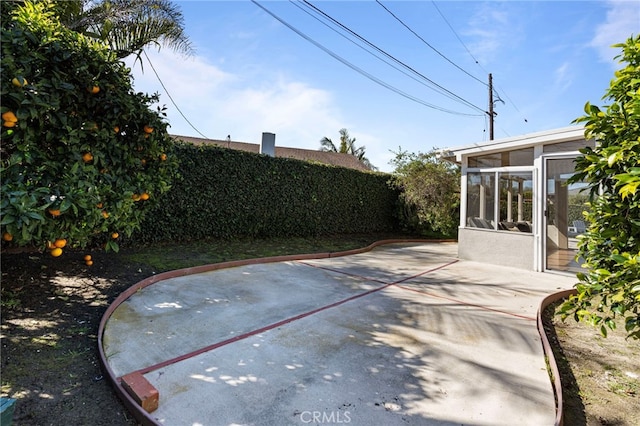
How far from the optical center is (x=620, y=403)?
2.46 metres

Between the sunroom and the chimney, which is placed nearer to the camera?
the sunroom

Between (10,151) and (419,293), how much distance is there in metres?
5.34

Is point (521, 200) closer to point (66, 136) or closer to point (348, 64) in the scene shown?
point (348, 64)

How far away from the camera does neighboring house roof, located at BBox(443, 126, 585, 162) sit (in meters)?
6.38

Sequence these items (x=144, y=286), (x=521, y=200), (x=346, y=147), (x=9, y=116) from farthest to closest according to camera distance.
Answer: (x=346, y=147)
(x=521, y=200)
(x=144, y=286)
(x=9, y=116)

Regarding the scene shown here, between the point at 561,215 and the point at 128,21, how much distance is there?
1210cm

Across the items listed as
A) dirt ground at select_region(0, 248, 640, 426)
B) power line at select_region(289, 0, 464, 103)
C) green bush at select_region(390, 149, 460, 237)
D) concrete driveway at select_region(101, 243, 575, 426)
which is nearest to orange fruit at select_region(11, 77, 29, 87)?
dirt ground at select_region(0, 248, 640, 426)

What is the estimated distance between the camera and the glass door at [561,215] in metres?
7.11

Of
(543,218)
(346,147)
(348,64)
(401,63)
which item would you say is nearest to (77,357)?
(543,218)

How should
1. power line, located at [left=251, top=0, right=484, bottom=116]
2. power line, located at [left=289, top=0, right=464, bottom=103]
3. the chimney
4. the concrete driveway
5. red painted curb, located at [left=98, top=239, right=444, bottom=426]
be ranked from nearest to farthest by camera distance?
red painted curb, located at [left=98, top=239, right=444, bottom=426], the concrete driveway, power line, located at [left=289, top=0, right=464, bottom=103], power line, located at [left=251, top=0, right=484, bottom=116], the chimney

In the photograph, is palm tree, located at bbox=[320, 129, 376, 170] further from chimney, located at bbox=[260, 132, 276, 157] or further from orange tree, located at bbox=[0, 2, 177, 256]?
orange tree, located at bbox=[0, 2, 177, 256]

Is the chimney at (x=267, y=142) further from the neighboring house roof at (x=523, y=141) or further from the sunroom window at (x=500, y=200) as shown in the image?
the sunroom window at (x=500, y=200)

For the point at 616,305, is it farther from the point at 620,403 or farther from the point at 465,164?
the point at 465,164

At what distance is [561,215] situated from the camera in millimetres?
9008
